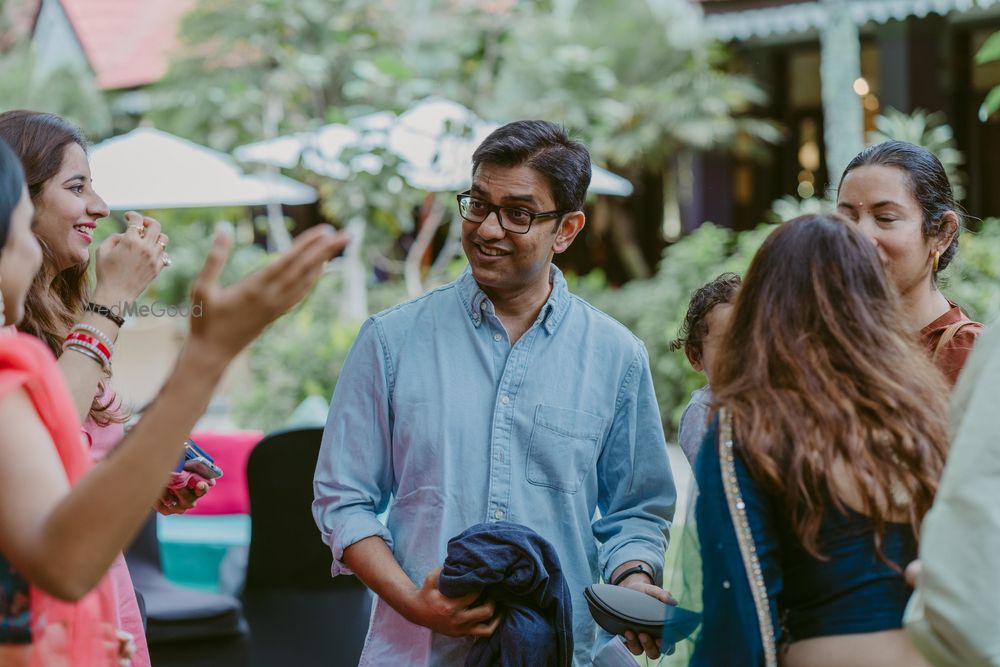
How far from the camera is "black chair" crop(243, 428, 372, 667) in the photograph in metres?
4.93

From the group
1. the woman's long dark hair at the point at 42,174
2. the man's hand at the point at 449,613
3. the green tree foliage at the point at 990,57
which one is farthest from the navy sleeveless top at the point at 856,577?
the green tree foliage at the point at 990,57

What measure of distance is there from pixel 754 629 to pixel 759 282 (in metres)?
0.59

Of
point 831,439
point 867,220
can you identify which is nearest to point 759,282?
point 831,439

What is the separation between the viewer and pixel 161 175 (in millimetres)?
8258

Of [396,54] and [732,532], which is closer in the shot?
[732,532]

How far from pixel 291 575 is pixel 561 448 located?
8.46 ft

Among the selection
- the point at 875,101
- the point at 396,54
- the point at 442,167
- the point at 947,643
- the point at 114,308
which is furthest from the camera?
the point at 875,101

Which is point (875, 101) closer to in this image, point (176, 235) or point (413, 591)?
point (176, 235)

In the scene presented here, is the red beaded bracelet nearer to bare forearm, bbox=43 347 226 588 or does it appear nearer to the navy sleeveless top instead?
bare forearm, bbox=43 347 226 588

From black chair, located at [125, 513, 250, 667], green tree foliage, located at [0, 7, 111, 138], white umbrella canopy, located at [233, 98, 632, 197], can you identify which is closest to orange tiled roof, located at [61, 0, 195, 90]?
green tree foliage, located at [0, 7, 111, 138]

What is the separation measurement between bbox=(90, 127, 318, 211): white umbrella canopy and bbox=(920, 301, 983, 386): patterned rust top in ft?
20.1

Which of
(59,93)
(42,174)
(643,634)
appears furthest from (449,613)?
(59,93)

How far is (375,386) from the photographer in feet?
8.92

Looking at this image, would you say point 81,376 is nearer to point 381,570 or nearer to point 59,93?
point 381,570
